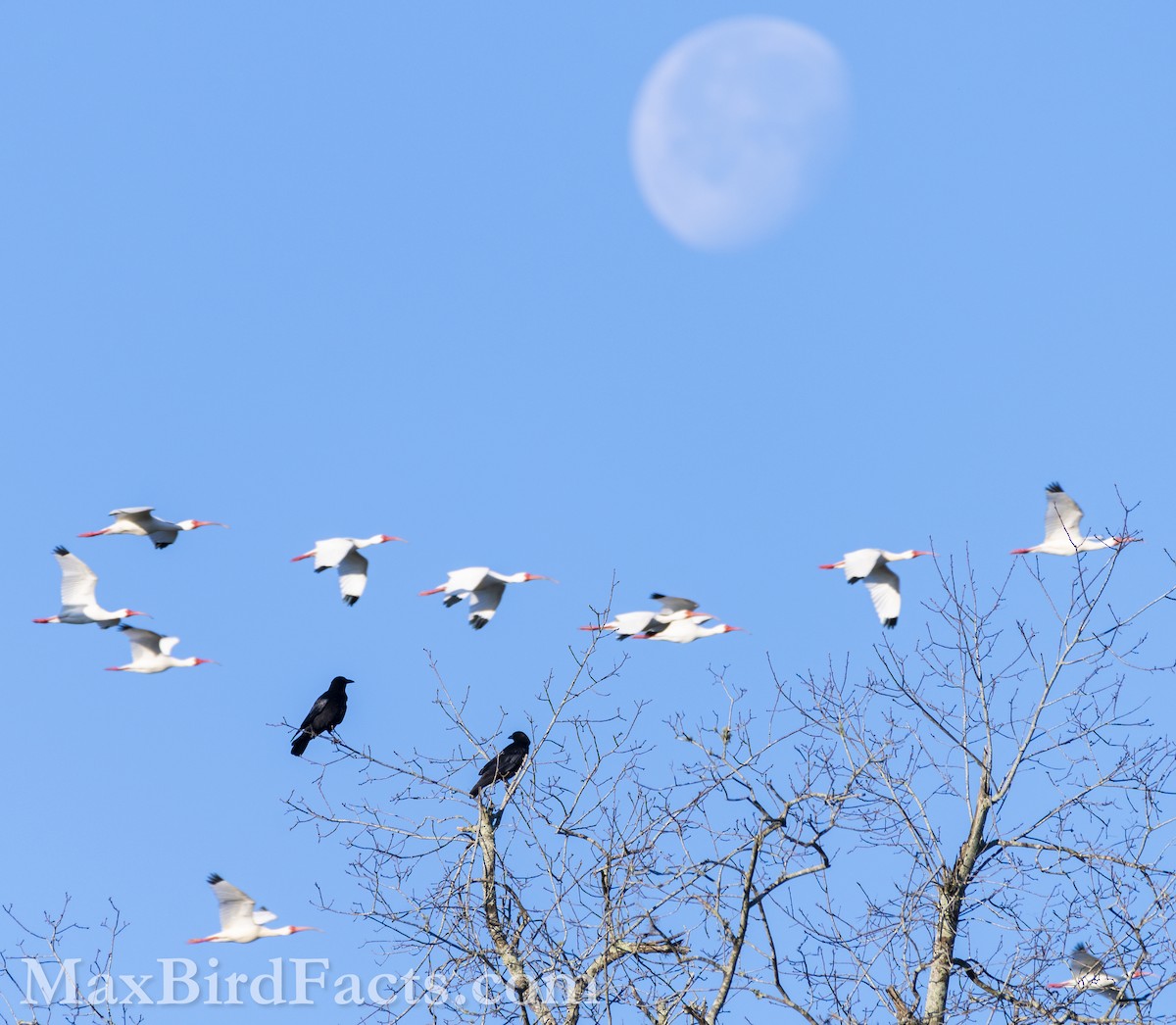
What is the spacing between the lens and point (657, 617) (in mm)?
13938

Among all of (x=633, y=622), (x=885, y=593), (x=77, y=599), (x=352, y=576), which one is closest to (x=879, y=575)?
(x=885, y=593)

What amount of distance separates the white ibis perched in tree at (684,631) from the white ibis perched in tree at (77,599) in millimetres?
4575

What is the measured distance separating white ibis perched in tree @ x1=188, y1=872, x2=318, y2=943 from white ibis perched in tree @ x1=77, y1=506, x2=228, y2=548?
13.5ft

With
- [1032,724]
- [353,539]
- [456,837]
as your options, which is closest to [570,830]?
[456,837]

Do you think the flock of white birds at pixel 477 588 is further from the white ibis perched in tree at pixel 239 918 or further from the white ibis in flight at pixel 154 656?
the white ibis perched in tree at pixel 239 918

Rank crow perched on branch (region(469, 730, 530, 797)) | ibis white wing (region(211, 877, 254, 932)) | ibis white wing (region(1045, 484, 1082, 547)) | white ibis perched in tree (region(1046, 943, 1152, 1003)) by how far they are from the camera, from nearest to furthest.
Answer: white ibis perched in tree (region(1046, 943, 1152, 1003))
ibis white wing (region(211, 877, 254, 932))
crow perched on branch (region(469, 730, 530, 797))
ibis white wing (region(1045, 484, 1082, 547))

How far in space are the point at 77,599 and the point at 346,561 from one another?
241cm

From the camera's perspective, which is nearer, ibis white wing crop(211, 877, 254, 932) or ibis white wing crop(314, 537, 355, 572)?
ibis white wing crop(211, 877, 254, 932)

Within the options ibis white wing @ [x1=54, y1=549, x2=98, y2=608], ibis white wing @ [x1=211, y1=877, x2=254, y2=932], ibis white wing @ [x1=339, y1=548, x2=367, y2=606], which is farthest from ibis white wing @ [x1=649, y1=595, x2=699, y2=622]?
ibis white wing @ [x1=54, y1=549, x2=98, y2=608]

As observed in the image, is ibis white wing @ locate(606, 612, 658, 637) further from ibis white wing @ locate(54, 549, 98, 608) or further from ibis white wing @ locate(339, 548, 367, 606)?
ibis white wing @ locate(54, 549, 98, 608)

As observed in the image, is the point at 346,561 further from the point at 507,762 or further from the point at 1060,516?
the point at 1060,516

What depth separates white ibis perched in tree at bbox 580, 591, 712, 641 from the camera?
13.8 meters

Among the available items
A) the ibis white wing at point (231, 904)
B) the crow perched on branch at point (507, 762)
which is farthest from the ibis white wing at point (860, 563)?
the ibis white wing at point (231, 904)

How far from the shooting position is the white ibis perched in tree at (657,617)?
13805 mm
